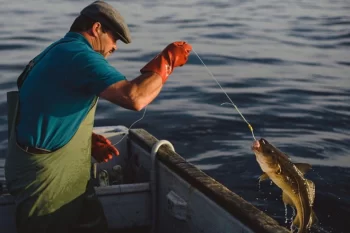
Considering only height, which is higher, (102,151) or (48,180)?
(48,180)

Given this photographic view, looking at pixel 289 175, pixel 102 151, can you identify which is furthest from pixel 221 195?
pixel 102 151

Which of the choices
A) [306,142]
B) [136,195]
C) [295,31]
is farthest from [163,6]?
[136,195]


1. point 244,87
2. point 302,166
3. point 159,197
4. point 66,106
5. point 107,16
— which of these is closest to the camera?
point 302,166

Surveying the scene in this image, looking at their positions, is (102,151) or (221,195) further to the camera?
(102,151)

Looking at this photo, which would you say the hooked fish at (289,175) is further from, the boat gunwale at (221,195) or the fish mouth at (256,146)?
the boat gunwale at (221,195)

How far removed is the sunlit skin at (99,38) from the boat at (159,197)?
1397mm

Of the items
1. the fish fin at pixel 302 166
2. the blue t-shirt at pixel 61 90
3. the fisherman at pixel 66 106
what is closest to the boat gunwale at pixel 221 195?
the fish fin at pixel 302 166

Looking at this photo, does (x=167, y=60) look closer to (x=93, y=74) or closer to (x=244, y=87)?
(x=93, y=74)

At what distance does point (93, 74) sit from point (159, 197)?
7.52ft

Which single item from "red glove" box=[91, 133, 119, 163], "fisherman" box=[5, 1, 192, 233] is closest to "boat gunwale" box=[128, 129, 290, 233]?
"red glove" box=[91, 133, 119, 163]

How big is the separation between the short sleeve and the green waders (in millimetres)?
526

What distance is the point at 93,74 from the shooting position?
4023 mm

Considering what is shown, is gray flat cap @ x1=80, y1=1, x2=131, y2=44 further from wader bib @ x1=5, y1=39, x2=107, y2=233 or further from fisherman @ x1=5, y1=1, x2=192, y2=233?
wader bib @ x1=5, y1=39, x2=107, y2=233

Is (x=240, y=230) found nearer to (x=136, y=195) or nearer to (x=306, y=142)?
(x=136, y=195)
